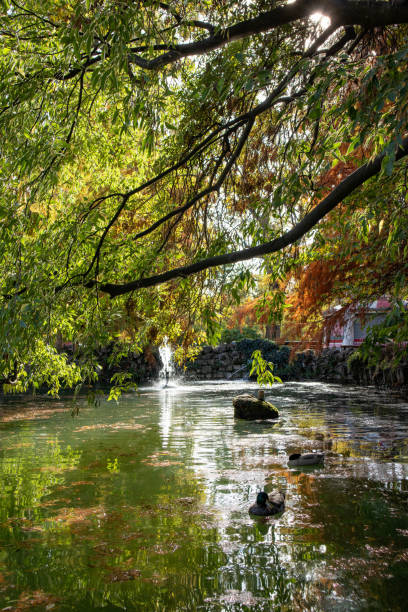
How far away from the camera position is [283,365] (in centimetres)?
3288

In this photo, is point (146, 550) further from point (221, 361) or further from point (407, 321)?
point (221, 361)

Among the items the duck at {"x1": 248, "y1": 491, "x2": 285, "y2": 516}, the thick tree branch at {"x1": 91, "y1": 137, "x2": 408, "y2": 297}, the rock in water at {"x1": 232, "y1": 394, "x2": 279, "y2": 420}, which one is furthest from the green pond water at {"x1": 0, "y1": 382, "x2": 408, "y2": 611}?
the thick tree branch at {"x1": 91, "y1": 137, "x2": 408, "y2": 297}

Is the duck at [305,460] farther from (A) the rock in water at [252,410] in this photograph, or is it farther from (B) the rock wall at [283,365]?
(B) the rock wall at [283,365]

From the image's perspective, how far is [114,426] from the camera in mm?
13594

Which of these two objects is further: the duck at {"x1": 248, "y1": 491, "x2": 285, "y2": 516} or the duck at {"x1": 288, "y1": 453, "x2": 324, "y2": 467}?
the duck at {"x1": 288, "y1": 453, "x2": 324, "y2": 467}

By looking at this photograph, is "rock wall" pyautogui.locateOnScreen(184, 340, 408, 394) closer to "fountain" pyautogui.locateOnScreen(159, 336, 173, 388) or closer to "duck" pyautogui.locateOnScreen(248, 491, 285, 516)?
"fountain" pyautogui.locateOnScreen(159, 336, 173, 388)

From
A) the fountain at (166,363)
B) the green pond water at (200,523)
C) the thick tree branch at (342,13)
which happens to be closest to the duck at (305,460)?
the green pond water at (200,523)

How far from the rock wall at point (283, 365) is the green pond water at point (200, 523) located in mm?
15677

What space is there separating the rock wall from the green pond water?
1568 cm

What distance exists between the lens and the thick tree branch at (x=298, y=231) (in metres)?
4.41

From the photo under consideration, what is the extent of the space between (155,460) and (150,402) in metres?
10.6

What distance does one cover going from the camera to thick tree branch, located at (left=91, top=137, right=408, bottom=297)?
4.41m

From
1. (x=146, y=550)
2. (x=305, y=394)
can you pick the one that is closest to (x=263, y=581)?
(x=146, y=550)

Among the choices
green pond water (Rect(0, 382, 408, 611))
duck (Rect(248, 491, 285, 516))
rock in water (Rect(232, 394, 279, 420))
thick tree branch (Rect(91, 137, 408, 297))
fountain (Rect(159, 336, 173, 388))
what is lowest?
green pond water (Rect(0, 382, 408, 611))
